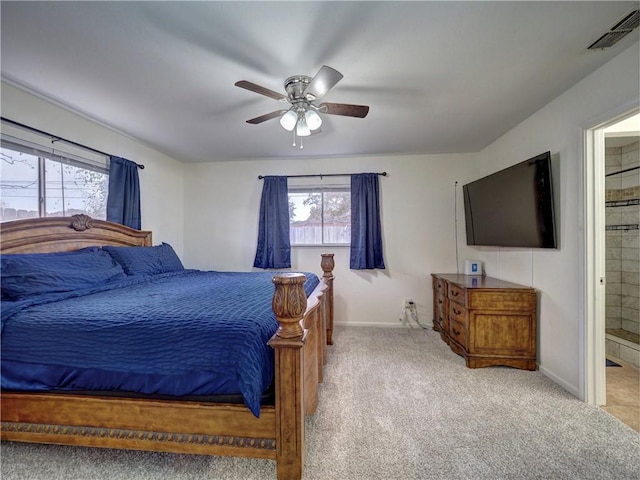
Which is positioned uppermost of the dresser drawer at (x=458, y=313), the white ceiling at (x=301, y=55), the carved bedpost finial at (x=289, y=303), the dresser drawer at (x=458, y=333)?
the white ceiling at (x=301, y=55)

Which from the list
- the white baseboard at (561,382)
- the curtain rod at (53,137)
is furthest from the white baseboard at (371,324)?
the curtain rod at (53,137)

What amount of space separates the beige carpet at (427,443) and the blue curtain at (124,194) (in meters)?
2.04

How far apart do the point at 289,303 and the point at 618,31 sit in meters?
2.42

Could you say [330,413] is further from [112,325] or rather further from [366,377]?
[112,325]

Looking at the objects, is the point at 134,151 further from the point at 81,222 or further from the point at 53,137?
the point at 81,222

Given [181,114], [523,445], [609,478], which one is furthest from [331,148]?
[609,478]

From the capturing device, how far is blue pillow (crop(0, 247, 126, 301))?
174cm

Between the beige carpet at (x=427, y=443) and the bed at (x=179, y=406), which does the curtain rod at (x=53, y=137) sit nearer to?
the bed at (x=179, y=406)

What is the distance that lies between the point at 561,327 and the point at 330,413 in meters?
2.06

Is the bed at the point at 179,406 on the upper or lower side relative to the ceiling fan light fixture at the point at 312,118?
lower

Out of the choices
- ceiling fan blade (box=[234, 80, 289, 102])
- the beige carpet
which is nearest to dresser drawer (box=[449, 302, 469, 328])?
→ the beige carpet

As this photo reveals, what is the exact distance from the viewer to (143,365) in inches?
54.1

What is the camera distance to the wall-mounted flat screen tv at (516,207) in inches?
93.3

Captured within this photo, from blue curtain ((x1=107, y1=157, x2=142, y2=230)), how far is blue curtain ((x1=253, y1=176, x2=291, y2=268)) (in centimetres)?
154
